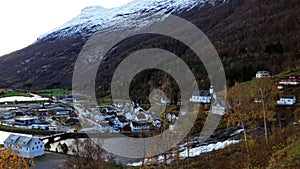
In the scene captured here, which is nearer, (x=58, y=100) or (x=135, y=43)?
(x=58, y=100)

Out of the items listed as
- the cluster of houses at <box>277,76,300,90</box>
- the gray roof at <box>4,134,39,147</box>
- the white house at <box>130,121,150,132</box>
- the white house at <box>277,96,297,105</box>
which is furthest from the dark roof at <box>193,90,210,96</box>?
the gray roof at <box>4,134,39,147</box>

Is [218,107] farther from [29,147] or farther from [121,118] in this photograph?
[29,147]

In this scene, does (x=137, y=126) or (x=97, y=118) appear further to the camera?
(x=97, y=118)

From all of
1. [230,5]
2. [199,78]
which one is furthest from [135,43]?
[199,78]

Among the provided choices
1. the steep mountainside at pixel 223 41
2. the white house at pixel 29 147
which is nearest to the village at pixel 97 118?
the white house at pixel 29 147

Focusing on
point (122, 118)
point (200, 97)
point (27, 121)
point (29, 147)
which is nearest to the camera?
point (29, 147)

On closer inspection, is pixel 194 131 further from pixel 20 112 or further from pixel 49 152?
pixel 20 112

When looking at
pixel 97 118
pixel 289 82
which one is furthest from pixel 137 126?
pixel 289 82
